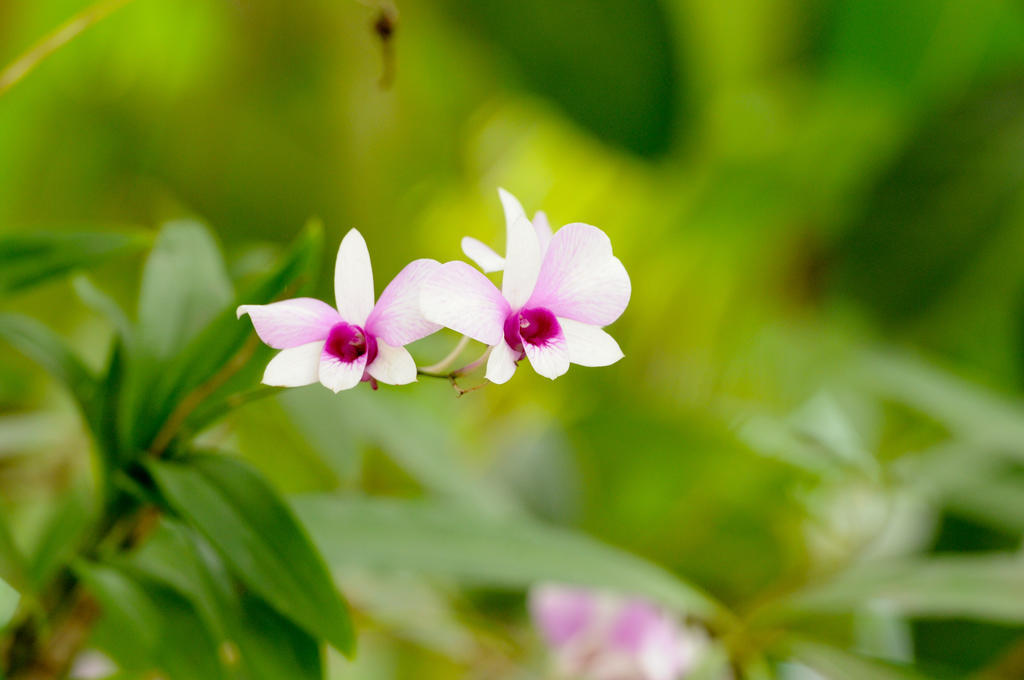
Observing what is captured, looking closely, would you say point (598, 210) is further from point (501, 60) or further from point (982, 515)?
point (982, 515)

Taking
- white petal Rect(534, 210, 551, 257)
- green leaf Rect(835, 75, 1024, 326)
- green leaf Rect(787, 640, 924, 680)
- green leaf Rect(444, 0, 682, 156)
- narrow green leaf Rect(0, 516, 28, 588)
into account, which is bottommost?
narrow green leaf Rect(0, 516, 28, 588)

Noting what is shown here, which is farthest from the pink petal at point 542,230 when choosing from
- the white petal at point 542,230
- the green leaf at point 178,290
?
the green leaf at point 178,290

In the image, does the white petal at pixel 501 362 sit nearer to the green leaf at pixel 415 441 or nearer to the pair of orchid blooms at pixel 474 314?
the pair of orchid blooms at pixel 474 314

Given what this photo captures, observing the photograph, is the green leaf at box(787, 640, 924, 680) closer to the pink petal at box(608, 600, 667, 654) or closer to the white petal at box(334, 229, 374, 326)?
the pink petal at box(608, 600, 667, 654)

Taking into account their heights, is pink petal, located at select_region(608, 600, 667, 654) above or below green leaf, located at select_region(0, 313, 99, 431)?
above

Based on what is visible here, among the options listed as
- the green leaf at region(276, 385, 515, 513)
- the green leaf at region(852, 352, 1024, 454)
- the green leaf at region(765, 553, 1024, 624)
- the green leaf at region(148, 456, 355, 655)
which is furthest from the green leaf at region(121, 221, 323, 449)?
the green leaf at region(852, 352, 1024, 454)

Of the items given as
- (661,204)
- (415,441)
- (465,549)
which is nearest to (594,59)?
(661,204)

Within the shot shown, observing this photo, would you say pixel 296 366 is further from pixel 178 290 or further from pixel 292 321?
pixel 178 290
